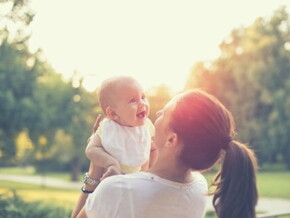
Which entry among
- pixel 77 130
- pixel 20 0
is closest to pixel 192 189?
pixel 20 0

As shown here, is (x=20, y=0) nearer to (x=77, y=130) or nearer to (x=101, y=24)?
(x=101, y=24)

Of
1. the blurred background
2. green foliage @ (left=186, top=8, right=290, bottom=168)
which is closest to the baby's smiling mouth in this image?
the blurred background

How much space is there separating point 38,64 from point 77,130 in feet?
23.0

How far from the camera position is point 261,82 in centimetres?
1758

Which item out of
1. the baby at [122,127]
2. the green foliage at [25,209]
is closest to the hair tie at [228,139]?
the baby at [122,127]

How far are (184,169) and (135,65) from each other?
613 cm

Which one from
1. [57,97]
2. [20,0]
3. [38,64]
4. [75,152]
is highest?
[20,0]

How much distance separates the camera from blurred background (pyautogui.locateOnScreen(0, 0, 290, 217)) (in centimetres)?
894

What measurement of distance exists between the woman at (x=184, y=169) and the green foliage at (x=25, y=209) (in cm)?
255

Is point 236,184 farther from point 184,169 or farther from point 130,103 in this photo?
point 130,103

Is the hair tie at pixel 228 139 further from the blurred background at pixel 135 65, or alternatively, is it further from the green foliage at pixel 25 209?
the blurred background at pixel 135 65

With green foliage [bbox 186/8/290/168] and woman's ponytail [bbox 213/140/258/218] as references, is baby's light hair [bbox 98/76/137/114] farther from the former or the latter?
green foliage [bbox 186/8/290/168]

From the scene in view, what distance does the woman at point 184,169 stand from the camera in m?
0.84

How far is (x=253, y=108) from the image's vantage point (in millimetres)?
19016
